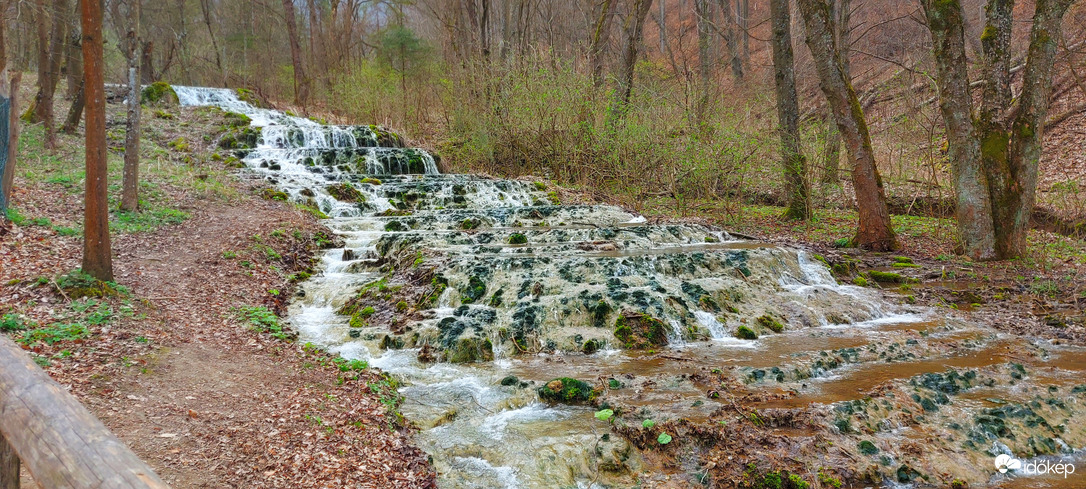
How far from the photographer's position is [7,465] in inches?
84.9

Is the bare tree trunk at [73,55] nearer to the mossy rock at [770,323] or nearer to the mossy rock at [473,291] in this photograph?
the mossy rock at [473,291]

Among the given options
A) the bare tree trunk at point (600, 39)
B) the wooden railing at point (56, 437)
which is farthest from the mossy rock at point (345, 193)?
the wooden railing at point (56, 437)

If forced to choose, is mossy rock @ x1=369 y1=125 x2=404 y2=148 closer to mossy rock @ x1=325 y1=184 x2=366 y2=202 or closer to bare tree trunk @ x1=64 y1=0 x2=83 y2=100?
mossy rock @ x1=325 y1=184 x2=366 y2=202

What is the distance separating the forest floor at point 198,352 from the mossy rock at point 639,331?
A: 8.33ft

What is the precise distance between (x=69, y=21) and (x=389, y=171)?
7.54 metres

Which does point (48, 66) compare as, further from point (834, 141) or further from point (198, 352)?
point (834, 141)

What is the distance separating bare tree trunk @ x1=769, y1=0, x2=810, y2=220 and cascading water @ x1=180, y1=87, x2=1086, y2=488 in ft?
6.71

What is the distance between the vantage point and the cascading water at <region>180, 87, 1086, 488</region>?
4.07 m

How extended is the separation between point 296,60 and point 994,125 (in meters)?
21.7

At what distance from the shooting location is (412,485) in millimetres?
3404

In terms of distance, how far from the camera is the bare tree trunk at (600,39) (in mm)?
13965

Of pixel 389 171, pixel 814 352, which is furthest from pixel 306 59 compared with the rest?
pixel 814 352

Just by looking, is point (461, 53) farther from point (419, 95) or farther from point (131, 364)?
point (131, 364)

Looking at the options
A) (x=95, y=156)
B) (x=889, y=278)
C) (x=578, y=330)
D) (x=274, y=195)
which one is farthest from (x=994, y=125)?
(x=274, y=195)
